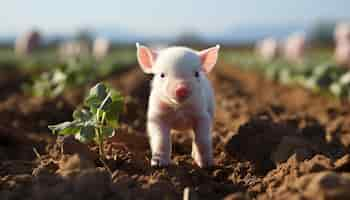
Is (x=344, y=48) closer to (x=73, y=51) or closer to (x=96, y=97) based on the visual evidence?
(x=73, y=51)

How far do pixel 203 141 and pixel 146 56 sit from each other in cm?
81

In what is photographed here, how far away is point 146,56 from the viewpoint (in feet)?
13.9

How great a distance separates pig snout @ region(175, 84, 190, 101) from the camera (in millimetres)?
3717

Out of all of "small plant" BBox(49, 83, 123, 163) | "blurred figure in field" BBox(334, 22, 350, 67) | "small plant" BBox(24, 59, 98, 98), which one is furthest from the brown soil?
"blurred figure in field" BBox(334, 22, 350, 67)

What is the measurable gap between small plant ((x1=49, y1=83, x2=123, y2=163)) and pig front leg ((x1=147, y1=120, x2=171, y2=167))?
0.31 m

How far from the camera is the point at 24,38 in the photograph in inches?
946

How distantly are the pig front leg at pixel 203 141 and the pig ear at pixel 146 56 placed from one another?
23.1 inches

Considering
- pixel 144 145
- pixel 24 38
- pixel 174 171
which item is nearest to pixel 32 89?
pixel 144 145

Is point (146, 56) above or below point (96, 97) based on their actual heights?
above

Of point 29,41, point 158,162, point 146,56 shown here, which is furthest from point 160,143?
point 29,41

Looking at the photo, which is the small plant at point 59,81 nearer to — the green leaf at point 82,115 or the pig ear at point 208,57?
the green leaf at point 82,115

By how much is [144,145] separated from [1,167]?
1401 mm

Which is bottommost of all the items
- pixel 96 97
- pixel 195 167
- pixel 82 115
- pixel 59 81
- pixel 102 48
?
pixel 102 48

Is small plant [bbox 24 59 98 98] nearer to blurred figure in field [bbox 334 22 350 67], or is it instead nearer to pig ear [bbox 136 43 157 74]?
pig ear [bbox 136 43 157 74]
